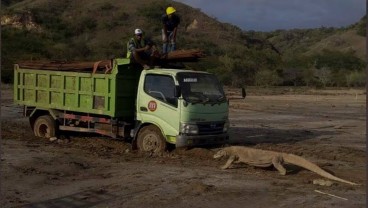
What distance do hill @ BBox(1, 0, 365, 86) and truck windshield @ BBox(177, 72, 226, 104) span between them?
118 ft

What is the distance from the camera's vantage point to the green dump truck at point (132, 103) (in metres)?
13.7

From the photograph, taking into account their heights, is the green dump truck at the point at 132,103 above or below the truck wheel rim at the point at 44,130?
above

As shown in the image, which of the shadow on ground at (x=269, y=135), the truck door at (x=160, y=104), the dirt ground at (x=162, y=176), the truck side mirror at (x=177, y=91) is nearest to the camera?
the dirt ground at (x=162, y=176)

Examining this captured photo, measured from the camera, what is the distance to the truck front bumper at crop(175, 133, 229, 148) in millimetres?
13562

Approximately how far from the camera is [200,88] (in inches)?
555

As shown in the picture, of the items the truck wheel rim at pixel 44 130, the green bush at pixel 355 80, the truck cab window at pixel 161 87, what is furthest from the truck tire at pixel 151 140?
the green bush at pixel 355 80

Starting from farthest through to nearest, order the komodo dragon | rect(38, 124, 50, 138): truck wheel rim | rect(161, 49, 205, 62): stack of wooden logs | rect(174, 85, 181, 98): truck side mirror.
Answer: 1. rect(38, 124, 50, 138): truck wheel rim
2. rect(161, 49, 205, 62): stack of wooden logs
3. rect(174, 85, 181, 98): truck side mirror
4. the komodo dragon

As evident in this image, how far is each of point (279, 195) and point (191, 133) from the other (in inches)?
160

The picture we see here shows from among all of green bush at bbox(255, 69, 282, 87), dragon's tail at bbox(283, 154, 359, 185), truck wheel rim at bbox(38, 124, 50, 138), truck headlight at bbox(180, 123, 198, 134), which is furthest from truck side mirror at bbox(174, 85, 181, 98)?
green bush at bbox(255, 69, 282, 87)

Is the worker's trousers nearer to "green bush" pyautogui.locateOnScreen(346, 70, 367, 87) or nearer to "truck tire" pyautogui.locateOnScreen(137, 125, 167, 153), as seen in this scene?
"truck tire" pyautogui.locateOnScreen(137, 125, 167, 153)

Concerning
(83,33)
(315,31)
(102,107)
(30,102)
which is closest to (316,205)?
(102,107)

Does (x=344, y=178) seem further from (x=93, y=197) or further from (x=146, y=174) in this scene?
(x=93, y=197)

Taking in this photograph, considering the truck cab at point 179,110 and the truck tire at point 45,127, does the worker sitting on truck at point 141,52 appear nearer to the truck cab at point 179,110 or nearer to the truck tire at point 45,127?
the truck cab at point 179,110

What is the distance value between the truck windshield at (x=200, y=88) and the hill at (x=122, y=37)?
35.9 metres
